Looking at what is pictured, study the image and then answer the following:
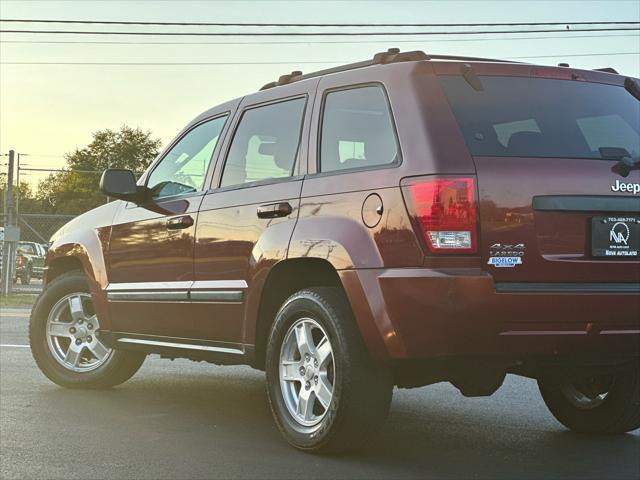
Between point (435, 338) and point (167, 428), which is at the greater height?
point (435, 338)

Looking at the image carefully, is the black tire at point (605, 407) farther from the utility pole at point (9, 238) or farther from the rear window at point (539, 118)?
the utility pole at point (9, 238)

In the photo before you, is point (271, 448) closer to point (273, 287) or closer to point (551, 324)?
point (273, 287)

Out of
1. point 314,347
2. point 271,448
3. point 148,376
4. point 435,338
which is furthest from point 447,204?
point 148,376

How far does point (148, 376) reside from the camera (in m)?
9.02

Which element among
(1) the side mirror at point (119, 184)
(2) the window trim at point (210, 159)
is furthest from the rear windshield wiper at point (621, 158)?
(1) the side mirror at point (119, 184)

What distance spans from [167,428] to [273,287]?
114cm

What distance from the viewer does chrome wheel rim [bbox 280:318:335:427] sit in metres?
5.66

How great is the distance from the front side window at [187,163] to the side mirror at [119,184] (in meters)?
0.19

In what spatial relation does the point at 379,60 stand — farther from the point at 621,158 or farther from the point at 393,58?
the point at 621,158

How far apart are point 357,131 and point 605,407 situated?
2228 millimetres

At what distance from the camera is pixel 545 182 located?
5.10m

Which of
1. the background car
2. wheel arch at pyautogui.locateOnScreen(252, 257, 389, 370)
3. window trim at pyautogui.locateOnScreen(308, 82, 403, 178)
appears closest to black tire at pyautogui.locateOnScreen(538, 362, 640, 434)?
wheel arch at pyautogui.locateOnScreen(252, 257, 389, 370)

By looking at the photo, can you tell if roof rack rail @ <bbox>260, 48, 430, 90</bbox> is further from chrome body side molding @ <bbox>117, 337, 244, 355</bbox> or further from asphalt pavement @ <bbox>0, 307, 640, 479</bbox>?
asphalt pavement @ <bbox>0, 307, 640, 479</bbox>

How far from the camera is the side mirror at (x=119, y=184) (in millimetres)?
7102
